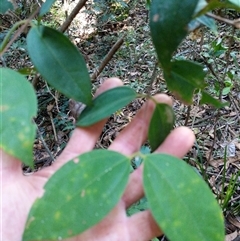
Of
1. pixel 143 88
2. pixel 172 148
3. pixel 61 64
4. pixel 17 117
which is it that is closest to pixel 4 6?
pixel 61 64

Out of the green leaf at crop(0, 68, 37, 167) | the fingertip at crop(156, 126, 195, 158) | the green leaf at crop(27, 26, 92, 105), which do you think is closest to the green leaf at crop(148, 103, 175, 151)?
the fingertip at crop(156, 126, 195, 158)

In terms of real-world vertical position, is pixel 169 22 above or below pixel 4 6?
above

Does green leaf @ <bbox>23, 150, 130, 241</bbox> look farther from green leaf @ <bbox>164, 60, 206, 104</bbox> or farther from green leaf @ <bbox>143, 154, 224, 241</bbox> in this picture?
green leaf @ <bbox>164, 60, 206, 104</bbox>

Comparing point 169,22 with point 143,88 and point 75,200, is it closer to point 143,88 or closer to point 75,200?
point 75,200

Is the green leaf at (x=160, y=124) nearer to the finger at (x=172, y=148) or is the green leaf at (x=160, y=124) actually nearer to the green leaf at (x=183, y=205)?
the finger at (x=172, y=148)

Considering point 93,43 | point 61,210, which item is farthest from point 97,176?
point 93,43
